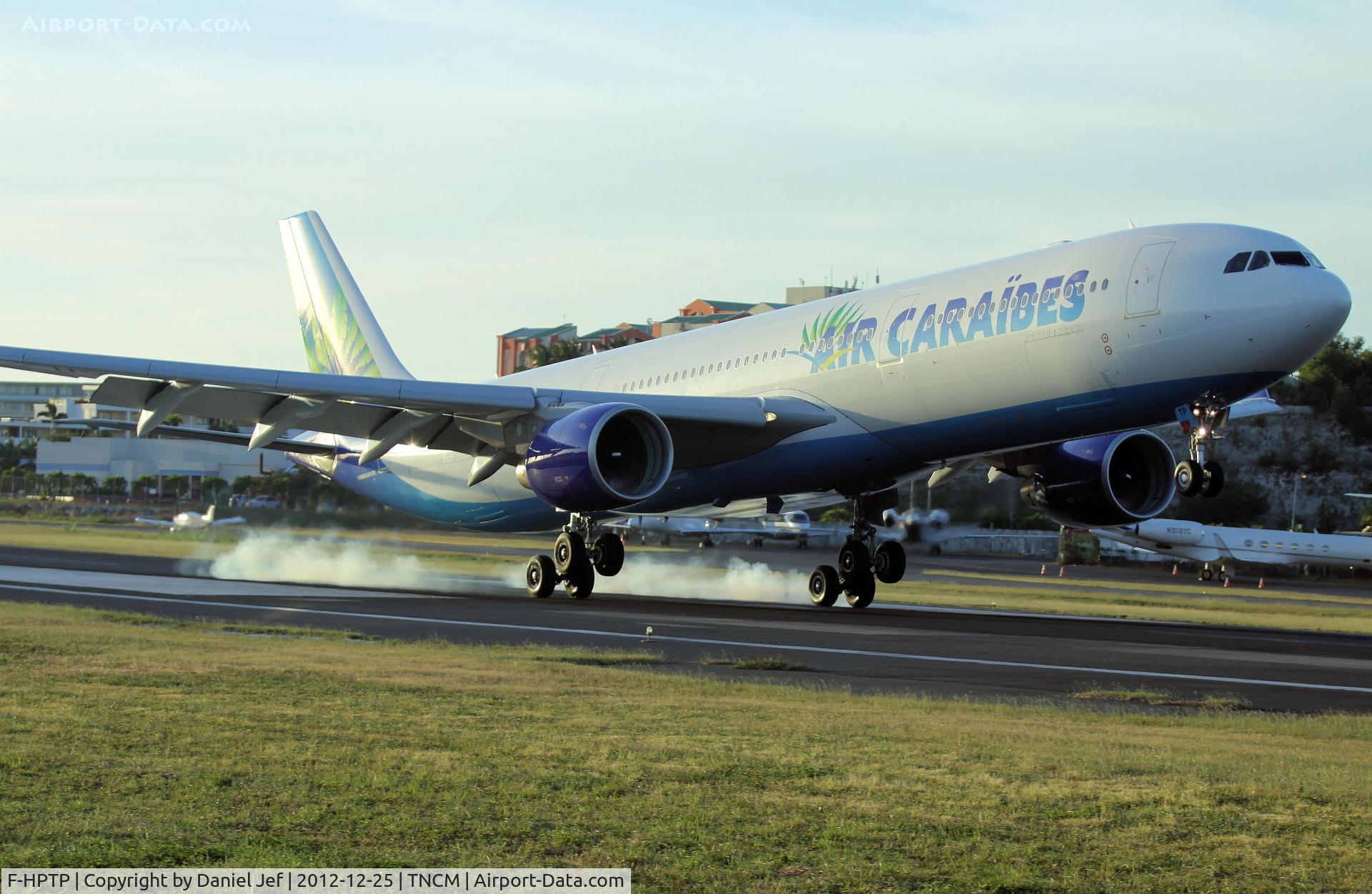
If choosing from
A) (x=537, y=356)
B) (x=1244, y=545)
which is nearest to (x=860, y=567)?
(x=1244, y=545)

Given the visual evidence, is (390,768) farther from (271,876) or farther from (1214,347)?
(1214,347)

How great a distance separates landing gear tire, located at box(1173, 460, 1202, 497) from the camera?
2094 centimetres

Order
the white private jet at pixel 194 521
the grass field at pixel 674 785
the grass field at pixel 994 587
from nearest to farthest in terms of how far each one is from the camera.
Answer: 1. the grass field at pixel 674 785
2. the grass field at pixel 994 587
3. the white private jet at pixel 194 521

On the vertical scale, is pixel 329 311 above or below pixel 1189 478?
above

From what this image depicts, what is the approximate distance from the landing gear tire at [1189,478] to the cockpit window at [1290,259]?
129 inches

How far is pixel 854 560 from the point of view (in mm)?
30672

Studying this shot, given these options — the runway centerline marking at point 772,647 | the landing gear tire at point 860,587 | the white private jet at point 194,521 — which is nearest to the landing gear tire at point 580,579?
the runway centerline marking at point 772,647

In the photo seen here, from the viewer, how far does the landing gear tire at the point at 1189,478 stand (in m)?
20.9

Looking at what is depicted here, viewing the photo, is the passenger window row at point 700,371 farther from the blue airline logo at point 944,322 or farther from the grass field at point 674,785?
the grass field at point 674,785

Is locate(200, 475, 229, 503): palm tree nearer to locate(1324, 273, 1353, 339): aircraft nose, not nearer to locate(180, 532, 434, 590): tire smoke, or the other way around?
locate(180, 532, 434, 590): tire smoke

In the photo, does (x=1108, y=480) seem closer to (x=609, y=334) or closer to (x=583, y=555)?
(x=583, y=555)

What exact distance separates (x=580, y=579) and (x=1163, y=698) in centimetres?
1657

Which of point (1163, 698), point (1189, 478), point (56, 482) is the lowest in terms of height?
point (1163, 698)

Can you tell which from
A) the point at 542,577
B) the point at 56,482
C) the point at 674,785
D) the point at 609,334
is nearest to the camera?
the point at 674,785
